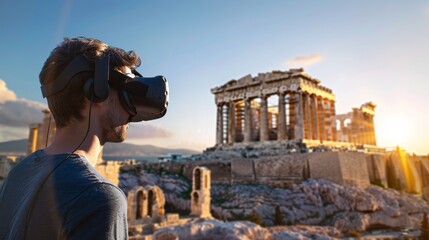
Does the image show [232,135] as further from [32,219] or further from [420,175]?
[32,219]

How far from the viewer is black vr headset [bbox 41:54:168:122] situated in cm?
132

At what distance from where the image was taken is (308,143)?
2841 centimetres

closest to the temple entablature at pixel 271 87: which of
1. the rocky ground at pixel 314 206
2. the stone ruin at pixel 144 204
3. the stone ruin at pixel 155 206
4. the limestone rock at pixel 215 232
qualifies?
the rocky ground at pixel 314 206

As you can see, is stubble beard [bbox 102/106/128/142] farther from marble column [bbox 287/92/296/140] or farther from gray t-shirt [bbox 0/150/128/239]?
marble column [bbox 287/92/296/140]

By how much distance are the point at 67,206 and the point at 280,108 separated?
3104 centimetres

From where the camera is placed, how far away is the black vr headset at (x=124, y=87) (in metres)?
1.32

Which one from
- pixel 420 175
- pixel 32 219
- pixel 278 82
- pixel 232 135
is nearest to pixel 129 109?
pixel 32 219

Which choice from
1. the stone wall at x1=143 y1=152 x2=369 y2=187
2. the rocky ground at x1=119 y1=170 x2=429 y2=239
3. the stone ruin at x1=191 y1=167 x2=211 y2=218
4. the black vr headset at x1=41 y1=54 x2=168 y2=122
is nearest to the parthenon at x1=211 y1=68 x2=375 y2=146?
the stone wall at x1=143 y1=152 x2=369 y2=187

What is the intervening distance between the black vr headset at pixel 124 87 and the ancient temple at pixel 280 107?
28.3m

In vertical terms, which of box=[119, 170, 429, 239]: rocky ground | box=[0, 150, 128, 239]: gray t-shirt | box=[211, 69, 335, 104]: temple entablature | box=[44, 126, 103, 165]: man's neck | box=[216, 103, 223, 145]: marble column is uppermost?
box=[211, 69, 335, 104]: temple entablature

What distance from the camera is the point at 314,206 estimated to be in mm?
19828

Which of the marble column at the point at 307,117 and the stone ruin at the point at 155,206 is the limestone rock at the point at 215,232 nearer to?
the stone ruin at the point at 155,206

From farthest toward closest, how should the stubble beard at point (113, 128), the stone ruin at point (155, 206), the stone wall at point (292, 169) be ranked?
the stone wall at point (292, 169) → the stone ruin at point (155, 206) → the stubble beard at point (113, 128)

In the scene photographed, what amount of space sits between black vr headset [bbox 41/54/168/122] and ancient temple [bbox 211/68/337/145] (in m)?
28.3
